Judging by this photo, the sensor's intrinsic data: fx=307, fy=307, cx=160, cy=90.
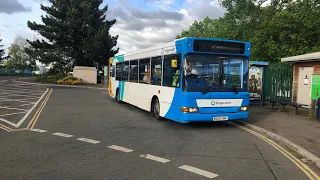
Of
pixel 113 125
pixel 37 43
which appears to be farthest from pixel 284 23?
pixel 37 43

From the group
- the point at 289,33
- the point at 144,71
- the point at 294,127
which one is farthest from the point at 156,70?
the point at 289,33

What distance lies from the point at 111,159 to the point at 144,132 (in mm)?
2918

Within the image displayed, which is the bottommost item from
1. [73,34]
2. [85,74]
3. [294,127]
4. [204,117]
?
[294,127]

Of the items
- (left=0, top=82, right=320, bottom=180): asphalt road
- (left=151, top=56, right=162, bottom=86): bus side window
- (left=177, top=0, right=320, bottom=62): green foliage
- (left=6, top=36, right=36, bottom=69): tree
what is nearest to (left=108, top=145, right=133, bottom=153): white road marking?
(left=0, top=82, right=320, bottom=180): asphalt road

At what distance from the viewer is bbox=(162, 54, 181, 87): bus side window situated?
9469 mm

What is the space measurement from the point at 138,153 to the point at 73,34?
38520 mm

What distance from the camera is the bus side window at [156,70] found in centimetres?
1097

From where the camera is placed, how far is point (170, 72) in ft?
33.0

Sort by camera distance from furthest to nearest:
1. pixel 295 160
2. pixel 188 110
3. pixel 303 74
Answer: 1. pixel 303 74
2. pixel 188 110
3. pixel 295 160

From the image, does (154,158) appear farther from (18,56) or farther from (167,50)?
(18,56)

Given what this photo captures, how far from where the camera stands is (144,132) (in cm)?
889

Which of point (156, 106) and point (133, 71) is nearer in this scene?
point (156, 106)

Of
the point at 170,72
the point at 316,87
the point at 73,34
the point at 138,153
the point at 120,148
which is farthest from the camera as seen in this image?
the point at 73,34

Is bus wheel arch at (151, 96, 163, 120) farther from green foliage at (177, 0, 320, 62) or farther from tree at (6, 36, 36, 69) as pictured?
tree at (6, 36, 36, 69)
